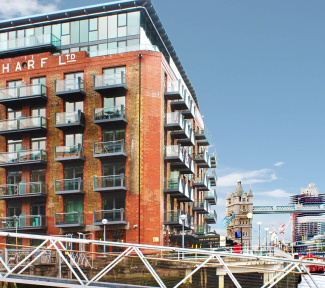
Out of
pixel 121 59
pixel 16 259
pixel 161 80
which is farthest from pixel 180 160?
pixel 16 259

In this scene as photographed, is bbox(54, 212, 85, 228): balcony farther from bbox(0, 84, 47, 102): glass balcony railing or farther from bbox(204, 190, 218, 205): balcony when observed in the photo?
bbox(204, 190, 218, 205): balcony

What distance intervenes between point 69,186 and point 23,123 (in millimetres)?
7365

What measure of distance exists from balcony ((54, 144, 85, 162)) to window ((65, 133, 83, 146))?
37.5 inches

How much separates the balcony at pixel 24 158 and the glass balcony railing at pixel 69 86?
574 cm

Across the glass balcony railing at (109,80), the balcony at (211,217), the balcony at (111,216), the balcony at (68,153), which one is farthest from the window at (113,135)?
the balcony at (211,217)

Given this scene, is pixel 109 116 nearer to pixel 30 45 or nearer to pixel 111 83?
pixel 111 83

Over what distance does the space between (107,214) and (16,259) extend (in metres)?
16.5

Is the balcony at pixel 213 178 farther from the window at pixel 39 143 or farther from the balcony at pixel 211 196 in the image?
the window at pixel 39 143

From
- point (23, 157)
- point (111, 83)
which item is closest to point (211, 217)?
point (111, 83)

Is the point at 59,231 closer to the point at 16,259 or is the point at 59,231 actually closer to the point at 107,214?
the point at 107,214

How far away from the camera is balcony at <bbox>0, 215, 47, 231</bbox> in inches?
1799

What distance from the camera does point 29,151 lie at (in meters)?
47.3

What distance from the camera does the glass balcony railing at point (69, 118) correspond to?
45.9 m

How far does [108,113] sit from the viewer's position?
4544 cm
